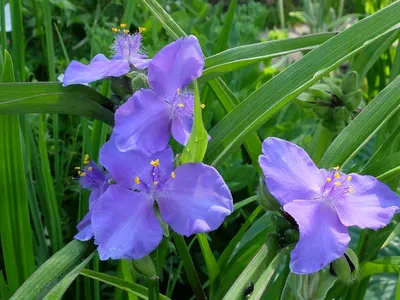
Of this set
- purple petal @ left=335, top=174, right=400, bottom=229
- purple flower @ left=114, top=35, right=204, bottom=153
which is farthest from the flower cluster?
purple petal @ left=335, top=174, right=400, bottom=229

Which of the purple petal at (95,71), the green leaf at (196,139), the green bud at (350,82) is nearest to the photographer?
the green leaf at (196,139)

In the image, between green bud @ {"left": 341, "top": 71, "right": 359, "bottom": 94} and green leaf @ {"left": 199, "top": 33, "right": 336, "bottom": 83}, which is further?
green bud @ {"left": 341, "top": 71, "right": 359, "bottom": 94}

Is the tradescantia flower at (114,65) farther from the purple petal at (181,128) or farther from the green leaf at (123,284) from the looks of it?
the green leaf at (123,284)

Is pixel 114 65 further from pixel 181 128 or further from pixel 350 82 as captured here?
pixel 350 82

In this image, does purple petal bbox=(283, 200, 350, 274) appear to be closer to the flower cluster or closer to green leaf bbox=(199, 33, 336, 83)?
the flower cluster

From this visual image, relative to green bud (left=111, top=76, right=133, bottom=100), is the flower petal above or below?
below

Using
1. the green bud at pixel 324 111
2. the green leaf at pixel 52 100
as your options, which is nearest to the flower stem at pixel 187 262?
the green leaf at pixel 52 100

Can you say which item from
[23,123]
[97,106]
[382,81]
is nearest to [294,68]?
[97,106]
